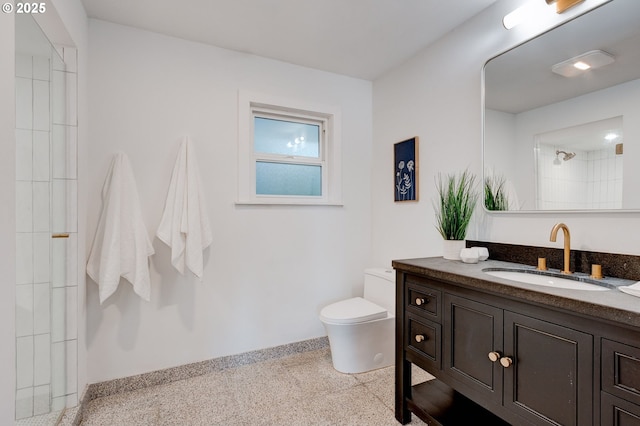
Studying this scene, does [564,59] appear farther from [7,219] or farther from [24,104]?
[24,104]

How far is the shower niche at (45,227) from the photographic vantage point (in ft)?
4.48

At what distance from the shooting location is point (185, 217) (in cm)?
204

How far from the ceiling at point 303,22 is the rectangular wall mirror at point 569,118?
52 centimetres

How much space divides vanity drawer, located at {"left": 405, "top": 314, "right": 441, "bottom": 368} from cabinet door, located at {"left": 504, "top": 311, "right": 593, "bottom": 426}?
349mm

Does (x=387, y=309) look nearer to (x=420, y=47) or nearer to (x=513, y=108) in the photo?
(x=513, y=108)

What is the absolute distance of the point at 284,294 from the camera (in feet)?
8.30

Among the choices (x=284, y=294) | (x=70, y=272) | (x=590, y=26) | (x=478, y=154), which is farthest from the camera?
(x=284, y=294)

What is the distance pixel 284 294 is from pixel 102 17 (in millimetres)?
2215

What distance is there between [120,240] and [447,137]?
2.18 m

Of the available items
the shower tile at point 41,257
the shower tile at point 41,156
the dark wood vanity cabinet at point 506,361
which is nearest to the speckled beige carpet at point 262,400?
the dark wood vanity cabinet at point 506,361

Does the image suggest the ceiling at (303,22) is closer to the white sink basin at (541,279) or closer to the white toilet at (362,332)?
the white sink basin at (541,279)

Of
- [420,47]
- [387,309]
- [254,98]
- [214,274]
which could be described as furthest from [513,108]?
[214,274]

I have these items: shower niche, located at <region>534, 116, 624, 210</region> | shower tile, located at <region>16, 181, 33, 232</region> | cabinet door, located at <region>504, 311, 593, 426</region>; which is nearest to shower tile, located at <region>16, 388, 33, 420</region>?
shower tile, located at <region>16, 181, 33, 232</region>

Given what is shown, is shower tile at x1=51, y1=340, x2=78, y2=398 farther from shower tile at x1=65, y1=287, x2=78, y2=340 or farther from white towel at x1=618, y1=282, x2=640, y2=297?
white towel at x1=618, y1=282, x2=640, y2=297
